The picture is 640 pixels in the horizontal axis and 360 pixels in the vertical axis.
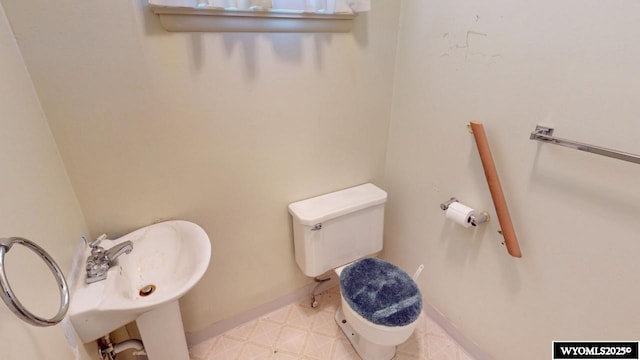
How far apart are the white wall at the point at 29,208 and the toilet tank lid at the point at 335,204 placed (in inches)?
34.0

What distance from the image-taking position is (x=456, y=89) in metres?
1.26

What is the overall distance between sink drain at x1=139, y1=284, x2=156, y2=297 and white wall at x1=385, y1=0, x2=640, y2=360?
127 cm

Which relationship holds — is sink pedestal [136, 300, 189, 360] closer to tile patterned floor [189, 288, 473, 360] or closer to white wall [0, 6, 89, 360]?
white wall [0, 6, 89, 360]

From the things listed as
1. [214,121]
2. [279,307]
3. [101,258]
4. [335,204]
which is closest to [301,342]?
[279,307]

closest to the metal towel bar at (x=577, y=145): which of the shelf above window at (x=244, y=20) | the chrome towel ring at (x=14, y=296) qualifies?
the shelf above window at (x=244, y=20)

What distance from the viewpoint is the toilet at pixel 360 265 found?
4.04ft

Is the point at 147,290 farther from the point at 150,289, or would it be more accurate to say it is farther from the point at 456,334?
the point at 456,334

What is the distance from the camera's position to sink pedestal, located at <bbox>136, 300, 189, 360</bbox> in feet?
3.48

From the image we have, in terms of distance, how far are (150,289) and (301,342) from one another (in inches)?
32.9

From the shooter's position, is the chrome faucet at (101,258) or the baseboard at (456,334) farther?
the baseboard at (456,334)

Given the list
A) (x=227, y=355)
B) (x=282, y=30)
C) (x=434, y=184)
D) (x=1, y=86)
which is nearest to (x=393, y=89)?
(x=434, y=184)

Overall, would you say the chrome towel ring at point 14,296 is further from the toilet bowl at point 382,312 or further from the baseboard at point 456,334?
the baseboard at point 456,334

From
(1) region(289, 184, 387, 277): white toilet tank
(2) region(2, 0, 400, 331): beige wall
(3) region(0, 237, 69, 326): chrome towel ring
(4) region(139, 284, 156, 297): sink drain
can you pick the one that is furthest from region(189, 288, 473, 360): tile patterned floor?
(3) region(0, 237, 69, 326): chrome towel ring

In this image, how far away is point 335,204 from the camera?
1.50 meters
